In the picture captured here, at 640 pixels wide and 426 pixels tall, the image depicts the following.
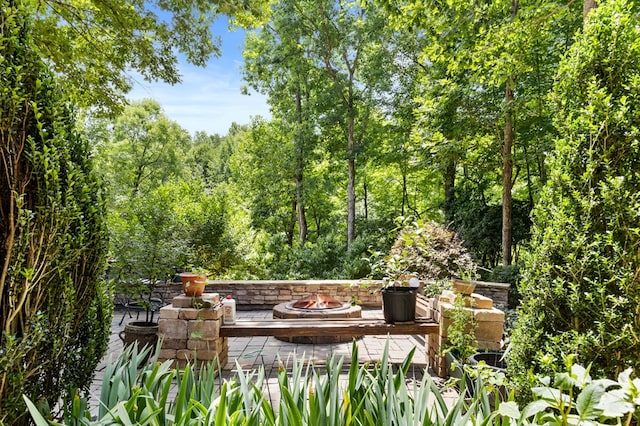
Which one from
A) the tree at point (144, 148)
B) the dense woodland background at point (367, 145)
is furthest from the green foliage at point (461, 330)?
the tree at point (144, 148)

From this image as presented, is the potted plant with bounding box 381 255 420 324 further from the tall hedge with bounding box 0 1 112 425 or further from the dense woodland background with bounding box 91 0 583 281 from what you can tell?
the tall hedge with bounding box 0 1 112 425

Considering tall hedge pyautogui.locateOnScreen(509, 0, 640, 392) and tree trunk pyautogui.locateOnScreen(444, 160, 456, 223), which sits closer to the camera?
tall hedge pyautogui.locateOnScreen(509, 0, 640, 392)

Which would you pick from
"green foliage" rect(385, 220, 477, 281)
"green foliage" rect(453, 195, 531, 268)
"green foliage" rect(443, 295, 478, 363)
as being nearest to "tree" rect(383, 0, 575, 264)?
"green foliage" rect(453, 195, 531, 268)

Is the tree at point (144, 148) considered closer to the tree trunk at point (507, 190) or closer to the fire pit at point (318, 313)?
the tree trunk at point (507, 190)

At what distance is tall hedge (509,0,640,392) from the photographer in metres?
1.60

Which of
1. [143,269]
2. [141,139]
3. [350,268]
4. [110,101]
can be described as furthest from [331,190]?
[141,139]

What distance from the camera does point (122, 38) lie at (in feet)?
19.4

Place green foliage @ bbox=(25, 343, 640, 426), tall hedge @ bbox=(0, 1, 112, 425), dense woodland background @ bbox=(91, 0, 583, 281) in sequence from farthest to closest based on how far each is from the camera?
dense woodland background @ bbox=(91, 0, 583, 281)
tall hedge @ bbox=(0, 1, 112, 425)
green foliage @ bbox=(25, 343, 640, 426)

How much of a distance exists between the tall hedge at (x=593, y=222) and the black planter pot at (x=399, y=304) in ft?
6.36

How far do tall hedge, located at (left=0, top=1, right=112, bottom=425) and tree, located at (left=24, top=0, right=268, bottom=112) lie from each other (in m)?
4.74

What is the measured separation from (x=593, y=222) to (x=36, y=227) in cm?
229

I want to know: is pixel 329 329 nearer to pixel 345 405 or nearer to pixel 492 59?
pixel 345 405

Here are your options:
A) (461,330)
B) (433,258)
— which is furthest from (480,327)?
(433,258)

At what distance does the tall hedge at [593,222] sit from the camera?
1603 mm
